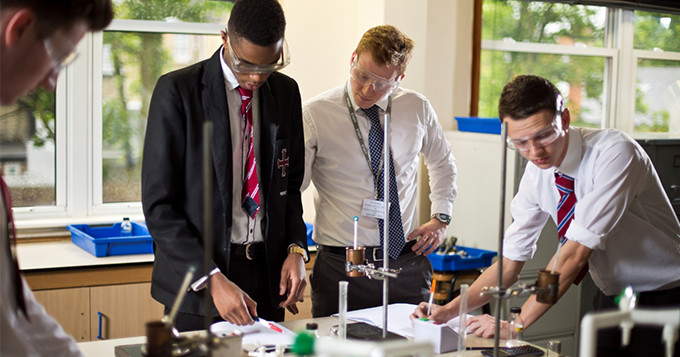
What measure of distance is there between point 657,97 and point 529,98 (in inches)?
159

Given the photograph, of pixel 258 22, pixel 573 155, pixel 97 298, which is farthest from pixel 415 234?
pixel 97 298

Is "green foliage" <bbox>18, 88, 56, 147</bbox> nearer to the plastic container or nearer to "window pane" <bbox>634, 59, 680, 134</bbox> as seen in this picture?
the plastic container

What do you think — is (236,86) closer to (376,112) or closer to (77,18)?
(376,112)

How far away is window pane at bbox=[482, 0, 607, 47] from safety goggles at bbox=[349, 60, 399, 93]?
2.35 m

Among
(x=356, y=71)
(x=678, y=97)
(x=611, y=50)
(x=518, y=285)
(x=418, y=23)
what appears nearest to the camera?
(x=518, y=285)

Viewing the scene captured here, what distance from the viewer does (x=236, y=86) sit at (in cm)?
224

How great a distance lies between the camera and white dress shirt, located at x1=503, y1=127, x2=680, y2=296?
79.4 inches

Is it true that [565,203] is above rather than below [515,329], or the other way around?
above

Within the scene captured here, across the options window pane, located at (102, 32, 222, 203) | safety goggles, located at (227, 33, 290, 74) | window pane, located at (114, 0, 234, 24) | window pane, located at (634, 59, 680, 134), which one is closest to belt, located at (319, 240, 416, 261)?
safety goggles, located at (227, 33, 290, 74)

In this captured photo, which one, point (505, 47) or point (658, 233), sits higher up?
point (505, 47)

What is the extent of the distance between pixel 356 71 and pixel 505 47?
2500 mm

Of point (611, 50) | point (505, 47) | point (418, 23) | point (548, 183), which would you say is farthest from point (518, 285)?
point (611, 50)

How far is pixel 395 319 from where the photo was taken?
7.48 ft

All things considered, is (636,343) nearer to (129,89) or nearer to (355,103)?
(355,103)
